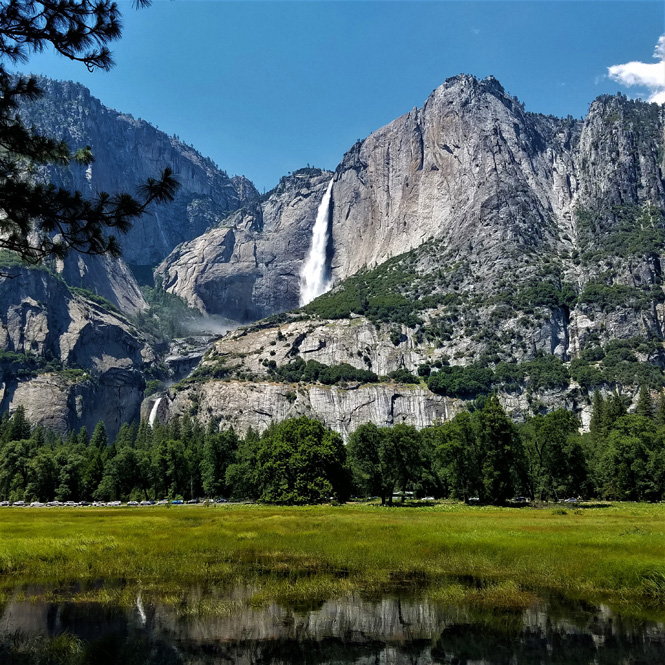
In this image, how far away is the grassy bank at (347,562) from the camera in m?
23.4

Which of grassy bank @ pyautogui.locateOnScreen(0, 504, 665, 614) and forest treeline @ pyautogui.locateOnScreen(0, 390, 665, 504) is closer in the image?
grassy bank @ pyautogui.locateOnScreen(0, 504, 665, 614)

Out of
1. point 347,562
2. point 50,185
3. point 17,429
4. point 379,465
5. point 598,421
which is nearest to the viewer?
point 50,185

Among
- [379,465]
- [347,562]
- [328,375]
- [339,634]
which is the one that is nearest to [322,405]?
[328,375]

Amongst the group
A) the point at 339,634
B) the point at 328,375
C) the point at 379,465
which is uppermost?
the point at 328,375

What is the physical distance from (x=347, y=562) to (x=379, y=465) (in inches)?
2256

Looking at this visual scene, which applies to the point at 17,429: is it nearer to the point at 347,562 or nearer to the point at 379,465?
the point at 379,465

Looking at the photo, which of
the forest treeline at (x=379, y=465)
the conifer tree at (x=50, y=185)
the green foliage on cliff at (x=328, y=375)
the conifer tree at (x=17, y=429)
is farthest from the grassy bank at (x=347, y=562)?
the green foliage on cliff at (x=328, y=375)

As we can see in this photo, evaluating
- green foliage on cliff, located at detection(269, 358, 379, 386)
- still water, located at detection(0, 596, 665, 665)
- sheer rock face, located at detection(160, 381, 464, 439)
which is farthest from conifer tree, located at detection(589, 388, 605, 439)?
still water, located at detection(0, 596, 665, 665)

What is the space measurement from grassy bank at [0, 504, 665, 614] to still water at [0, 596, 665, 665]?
1751 mm

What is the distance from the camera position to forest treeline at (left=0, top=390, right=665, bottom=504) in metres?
77.5

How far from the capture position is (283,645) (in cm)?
1725

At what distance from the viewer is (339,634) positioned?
60.0ft

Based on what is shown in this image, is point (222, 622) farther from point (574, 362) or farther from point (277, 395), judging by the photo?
point (574, 362)

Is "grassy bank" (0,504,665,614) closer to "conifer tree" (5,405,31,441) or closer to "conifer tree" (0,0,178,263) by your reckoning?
"conifer tree" (0,0,178,263)
